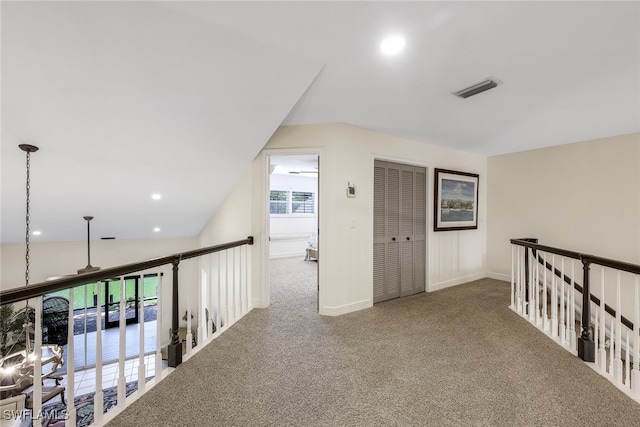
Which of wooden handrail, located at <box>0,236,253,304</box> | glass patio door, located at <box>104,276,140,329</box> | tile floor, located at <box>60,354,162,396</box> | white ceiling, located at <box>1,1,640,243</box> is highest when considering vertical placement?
white ceiling, located at <box>1,1,640,243</box>

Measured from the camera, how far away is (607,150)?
3.76 meters

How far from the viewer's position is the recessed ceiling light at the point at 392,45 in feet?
5.80

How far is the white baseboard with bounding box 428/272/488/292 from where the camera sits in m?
4.23

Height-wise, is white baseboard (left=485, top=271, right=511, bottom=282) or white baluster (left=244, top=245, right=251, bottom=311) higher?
white baluster (left=244, top=245, right=251, bottom=311)

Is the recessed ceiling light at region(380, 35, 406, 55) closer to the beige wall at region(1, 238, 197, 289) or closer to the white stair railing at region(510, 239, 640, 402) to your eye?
the white stair railing at region(510, 239, 640, 402)

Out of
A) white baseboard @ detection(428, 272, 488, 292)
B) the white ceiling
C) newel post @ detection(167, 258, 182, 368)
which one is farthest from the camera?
white baseboard @ detection(428, 272, 488, 292)

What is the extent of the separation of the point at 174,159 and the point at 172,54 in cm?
135

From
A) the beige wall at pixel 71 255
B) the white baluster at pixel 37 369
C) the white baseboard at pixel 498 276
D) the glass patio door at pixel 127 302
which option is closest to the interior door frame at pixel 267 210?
the beige wall at pixel 71 255

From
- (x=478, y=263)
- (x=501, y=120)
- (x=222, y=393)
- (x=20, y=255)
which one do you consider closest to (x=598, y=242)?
(x=478, y=263)

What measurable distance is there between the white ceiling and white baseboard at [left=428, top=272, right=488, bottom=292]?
2478 mm

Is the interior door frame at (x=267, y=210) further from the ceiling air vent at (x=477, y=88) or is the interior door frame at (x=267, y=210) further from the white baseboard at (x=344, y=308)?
the ceiling air vent at (x=477, y=88)

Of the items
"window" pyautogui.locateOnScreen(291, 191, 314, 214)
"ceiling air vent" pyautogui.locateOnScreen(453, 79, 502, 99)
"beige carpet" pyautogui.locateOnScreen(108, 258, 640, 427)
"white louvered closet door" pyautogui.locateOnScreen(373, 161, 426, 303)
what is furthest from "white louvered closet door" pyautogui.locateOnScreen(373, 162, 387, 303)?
"window" pyautogui.locateOnScreen(291, 191, 314, 214)

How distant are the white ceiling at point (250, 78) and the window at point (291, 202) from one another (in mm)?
4336

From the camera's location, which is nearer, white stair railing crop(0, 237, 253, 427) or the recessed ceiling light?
white stair railing crop(0, 237, 253, 427)
